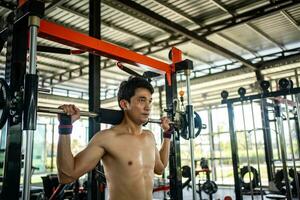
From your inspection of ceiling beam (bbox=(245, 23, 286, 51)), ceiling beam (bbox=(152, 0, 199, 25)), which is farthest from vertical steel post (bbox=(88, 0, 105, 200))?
ceiling beam (bbox=(245, 23, 286, 51))

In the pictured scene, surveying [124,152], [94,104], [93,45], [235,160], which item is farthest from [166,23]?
[124,152]

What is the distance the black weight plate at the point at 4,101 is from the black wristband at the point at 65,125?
271 mm

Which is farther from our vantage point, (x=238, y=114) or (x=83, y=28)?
(x=238, y=114)

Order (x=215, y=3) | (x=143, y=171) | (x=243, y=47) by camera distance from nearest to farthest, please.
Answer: (x=143, y=171) → (x=215, y=3) → (x=243, y=47)

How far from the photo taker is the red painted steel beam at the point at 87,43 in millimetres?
1771

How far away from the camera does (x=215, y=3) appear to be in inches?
187

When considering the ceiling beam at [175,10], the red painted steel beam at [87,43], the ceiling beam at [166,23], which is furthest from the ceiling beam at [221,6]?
the red painted steel beam at [87,43]

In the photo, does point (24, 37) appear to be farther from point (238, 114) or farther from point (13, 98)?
point (238, 114)

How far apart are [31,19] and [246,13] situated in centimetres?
440

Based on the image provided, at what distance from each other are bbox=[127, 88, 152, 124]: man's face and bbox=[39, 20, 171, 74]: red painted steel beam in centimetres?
54

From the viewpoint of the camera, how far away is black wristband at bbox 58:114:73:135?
1.38 metres

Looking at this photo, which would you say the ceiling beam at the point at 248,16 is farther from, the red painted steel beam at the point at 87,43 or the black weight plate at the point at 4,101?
the black weight plate at the point at 4,101

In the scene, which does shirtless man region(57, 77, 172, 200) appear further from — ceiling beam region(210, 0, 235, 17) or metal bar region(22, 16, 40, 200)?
ceiling beam region(210, 0, 235, 17)

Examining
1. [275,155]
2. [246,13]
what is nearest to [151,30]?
[246,13]
